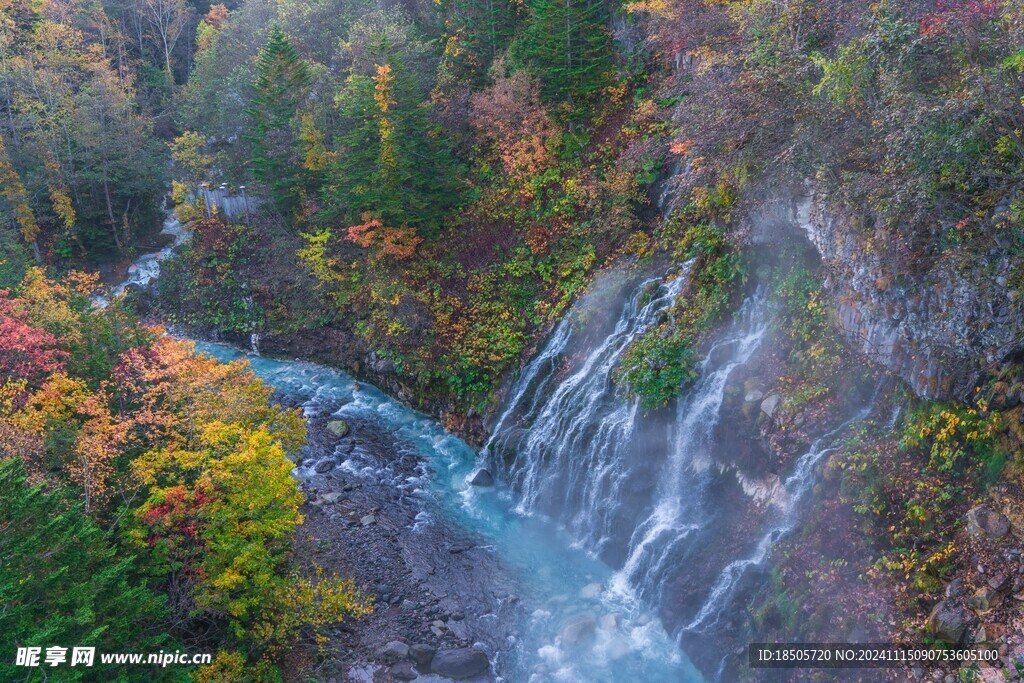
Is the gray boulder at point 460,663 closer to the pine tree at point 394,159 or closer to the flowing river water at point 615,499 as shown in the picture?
the flowing river water at point 615,499

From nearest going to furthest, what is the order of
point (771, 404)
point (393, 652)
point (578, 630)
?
point (393, 652) < point (771, 404) < point (578, 630)

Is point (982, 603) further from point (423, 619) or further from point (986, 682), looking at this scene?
point (423, 619)

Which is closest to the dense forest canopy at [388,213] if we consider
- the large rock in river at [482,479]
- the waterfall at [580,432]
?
the waterfall at [580,432]

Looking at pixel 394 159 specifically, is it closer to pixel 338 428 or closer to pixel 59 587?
pixel 338 428

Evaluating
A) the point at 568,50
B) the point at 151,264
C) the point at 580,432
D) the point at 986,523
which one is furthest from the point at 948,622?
the point at 151,264

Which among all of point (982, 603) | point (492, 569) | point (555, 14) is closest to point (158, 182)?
point (555, 14)
